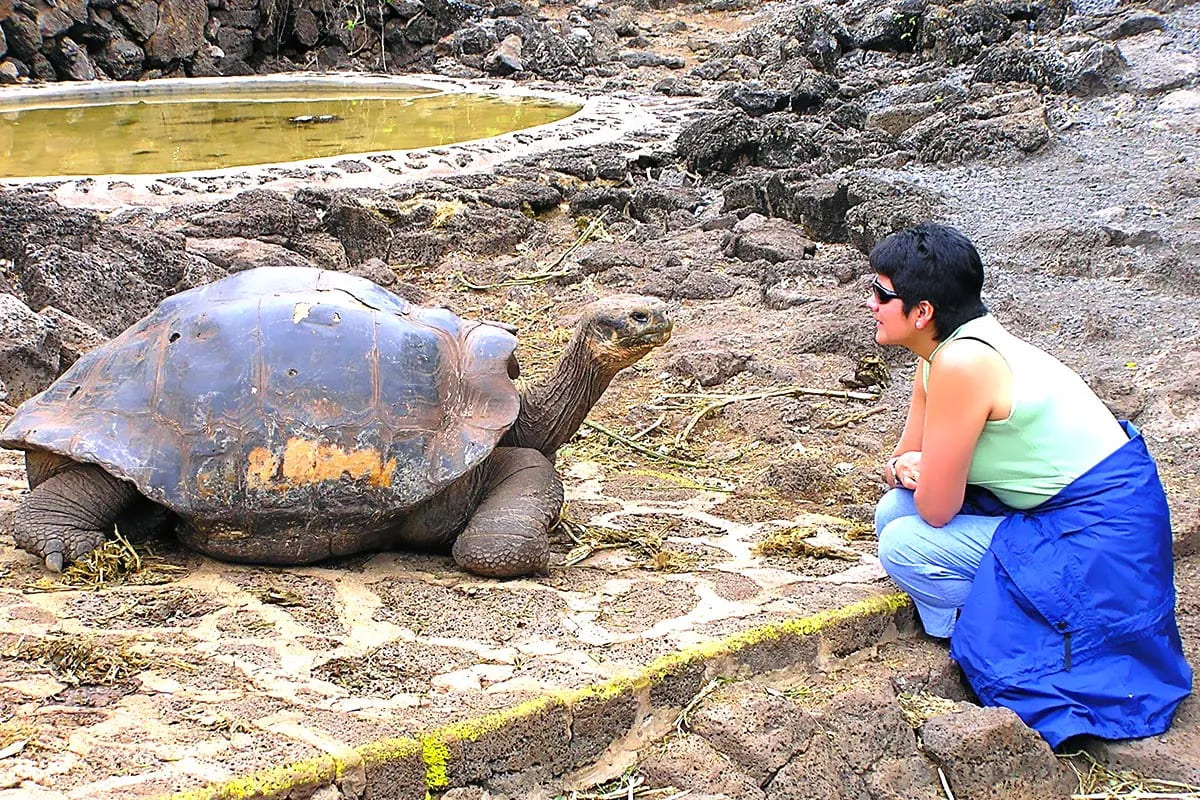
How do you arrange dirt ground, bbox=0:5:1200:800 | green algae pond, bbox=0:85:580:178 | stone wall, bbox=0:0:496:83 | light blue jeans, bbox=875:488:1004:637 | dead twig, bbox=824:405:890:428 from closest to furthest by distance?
1. dirt ground, bbox=0:5:1200:800
2. light blue jeans, bbox=875:488:1004:637
3. dead twig, bbox=824:405:890:428
4. green algae pond, bbox=0:85:580:178
5. stone wall, bbox=0:0:496:83

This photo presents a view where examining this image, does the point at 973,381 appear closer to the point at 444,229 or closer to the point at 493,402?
the point at 493,402

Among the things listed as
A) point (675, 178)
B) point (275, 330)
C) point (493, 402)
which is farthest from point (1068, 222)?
point (275, 330)

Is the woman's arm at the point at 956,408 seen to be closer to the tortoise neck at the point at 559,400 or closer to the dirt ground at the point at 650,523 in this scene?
the dirt ground at the point at 650,523

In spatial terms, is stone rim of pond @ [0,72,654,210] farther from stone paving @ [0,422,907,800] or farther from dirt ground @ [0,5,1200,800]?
stone paving @ [0,422,907,800]

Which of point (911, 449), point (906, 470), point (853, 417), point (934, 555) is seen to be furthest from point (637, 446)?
point (934, 555)

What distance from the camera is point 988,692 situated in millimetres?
2545

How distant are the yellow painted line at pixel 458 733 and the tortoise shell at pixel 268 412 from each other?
85 centimetres

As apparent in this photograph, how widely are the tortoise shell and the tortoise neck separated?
1.23ft

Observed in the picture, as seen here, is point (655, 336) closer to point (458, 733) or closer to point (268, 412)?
point (268, 412)

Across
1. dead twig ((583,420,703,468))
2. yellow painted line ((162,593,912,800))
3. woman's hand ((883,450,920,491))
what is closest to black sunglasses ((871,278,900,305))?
woman's hand ((883,450,920,491))

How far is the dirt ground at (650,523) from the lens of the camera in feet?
7.21

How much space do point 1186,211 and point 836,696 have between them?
14.4 ft

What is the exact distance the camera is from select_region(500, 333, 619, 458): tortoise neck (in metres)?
3.50

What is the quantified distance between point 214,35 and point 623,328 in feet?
50.7
